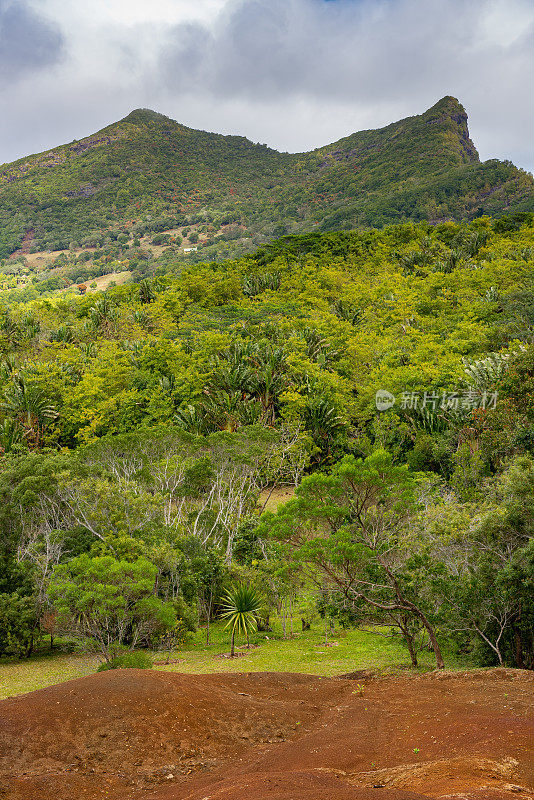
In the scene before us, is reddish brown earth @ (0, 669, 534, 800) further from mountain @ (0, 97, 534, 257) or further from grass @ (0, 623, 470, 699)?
mountain @ (0, 97, 534, 257)

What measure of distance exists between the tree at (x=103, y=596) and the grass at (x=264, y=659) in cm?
116

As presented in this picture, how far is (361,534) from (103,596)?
6415 millimetres

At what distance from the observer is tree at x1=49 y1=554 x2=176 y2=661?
1345 centimetres

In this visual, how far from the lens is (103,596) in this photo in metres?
13.4

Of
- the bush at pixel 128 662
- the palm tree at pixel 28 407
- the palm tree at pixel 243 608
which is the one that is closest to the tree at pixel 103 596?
the bush at pixel 128 662

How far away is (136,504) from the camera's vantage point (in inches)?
706

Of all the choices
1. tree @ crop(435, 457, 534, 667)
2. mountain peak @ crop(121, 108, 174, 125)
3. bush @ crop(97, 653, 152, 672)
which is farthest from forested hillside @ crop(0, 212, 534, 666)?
mountain peak @ crop(121, 108, 174, 125)

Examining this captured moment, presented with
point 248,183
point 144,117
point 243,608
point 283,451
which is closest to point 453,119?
point 248,183

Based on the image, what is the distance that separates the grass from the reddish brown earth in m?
3.52

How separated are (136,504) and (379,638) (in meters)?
9.05

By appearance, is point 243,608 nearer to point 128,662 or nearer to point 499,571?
point 128,662

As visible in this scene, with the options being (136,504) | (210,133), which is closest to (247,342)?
(136,504)

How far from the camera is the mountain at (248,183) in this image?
90.1m

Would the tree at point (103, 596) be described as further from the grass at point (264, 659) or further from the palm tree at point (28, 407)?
the palm tree at point (28, 407)
